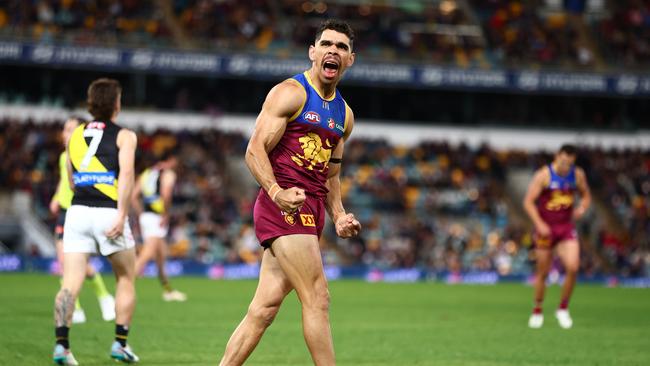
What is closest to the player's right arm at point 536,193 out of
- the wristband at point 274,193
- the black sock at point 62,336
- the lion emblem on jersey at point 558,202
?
the lion emblem on jersey at point 558,202

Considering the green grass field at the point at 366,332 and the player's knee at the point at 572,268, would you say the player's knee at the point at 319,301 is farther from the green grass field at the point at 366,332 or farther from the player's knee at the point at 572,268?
the player's knee at the point at 572,268

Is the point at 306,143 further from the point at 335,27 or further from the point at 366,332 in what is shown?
the point at 366,332

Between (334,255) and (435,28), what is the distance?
Result: 45.9 feet

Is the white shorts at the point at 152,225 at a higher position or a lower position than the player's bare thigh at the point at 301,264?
lower

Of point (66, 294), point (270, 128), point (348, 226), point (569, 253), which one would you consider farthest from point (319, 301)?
point (569, 253)

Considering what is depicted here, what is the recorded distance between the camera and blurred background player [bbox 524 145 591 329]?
15.9 m

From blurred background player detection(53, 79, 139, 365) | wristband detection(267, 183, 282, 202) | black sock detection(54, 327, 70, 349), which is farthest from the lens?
blurred background player detection(53, 79, 139, 365)

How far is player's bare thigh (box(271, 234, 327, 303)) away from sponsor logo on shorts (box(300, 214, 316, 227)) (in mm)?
119

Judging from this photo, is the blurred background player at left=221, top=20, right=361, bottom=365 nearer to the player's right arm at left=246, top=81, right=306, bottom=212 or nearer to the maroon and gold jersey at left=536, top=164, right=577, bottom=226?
the player's right arm at left=246, top=81, right=306, bottom=212

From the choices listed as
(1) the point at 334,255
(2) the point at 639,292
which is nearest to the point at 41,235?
(1) the point at 334,255

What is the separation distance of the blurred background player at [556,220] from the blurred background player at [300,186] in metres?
8.89

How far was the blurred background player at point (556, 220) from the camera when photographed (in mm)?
15859

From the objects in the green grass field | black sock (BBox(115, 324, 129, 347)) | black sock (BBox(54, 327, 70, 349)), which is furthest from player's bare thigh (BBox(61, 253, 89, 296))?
the green grass field

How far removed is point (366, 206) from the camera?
38688mm
